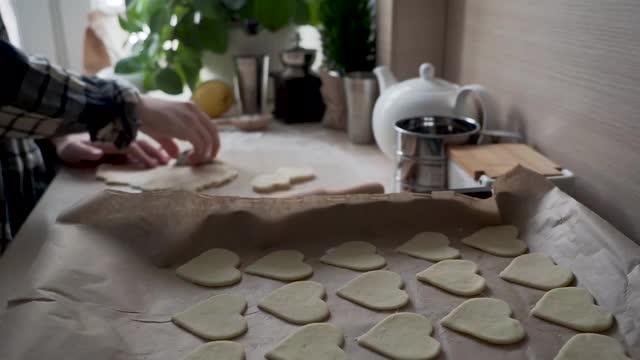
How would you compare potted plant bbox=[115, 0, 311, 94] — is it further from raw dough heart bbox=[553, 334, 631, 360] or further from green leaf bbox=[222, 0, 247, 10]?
raw dough heart bbox=[553, 334, 631, 360]

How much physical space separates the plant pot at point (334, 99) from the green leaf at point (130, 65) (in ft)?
1.27

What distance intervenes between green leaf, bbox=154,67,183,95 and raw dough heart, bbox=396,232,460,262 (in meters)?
0.75

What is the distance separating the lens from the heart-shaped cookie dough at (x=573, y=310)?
576mm

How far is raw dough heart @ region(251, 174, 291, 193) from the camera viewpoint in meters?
0.97

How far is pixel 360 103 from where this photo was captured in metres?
1.20

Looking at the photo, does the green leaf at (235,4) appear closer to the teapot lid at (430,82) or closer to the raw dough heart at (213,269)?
the teapot lid at (430,82)

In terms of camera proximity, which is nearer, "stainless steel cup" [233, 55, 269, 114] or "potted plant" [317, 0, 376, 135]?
"potted plant" [317, 0, 376, 135]

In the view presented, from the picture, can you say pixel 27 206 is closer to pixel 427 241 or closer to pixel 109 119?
pixel 109 119

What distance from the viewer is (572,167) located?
0.80 meters

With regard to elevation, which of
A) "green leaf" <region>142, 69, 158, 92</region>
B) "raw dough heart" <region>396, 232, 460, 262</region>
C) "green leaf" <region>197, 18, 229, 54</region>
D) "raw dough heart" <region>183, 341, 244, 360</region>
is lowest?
"raw dough heart" <region>183, 341, 244, 360</region>

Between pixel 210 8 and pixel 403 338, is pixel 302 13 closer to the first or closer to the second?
pixel 210 8

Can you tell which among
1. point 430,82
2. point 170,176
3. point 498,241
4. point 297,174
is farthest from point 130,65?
point 498,241

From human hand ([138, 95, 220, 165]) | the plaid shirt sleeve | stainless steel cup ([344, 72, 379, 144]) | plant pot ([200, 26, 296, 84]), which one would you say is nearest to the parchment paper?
the plaid shirt sleeve

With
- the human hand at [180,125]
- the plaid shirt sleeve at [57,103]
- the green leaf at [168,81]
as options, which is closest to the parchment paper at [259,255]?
the plaid shirt sleeve at [57,103]
